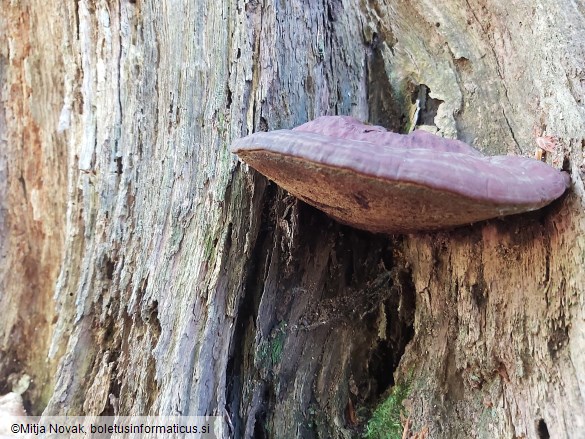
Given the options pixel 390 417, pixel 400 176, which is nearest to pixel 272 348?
pixel 390 417

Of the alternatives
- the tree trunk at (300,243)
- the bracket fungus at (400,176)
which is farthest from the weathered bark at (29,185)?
the bracket fungus at (400,176)

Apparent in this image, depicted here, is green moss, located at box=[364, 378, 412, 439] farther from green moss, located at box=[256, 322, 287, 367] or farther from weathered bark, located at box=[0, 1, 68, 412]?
weathered bark, located at box=[0, 1, 68, 412]

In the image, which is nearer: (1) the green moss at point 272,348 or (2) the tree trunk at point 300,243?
(2) the tree trunk at point 300,243

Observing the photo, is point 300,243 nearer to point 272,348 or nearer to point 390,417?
point 272,348

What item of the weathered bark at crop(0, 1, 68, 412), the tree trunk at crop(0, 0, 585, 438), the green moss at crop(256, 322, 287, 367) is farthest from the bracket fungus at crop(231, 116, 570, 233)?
the weathered bark at crop(0, 1, 68, 412)

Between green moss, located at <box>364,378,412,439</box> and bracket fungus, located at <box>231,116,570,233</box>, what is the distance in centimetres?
96

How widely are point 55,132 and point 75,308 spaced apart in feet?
4.89

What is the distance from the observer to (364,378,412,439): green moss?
2.31 m

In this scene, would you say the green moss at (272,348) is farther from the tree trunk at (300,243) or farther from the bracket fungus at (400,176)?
the bracket fungus at (400,176)

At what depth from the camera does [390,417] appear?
2.35 metres

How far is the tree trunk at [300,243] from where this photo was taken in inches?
81.8

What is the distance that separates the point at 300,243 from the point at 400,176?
1165 millimetres

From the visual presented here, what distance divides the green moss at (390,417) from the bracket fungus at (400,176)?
3.14 ft

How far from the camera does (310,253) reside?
2598mm
